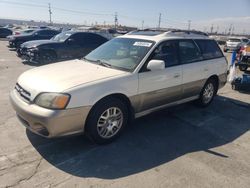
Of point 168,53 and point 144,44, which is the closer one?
point 144,44

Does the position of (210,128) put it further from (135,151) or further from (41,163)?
(41,163)

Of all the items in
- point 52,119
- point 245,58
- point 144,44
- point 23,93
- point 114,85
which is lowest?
point 245,58

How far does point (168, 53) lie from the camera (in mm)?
4664

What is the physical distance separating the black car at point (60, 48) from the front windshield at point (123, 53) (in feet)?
22.3

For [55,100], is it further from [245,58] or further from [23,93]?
[245,58]

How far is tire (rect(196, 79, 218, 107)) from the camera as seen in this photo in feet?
18.9

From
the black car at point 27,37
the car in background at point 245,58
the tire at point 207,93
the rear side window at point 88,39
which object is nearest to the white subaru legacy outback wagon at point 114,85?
the tire at point 207,93

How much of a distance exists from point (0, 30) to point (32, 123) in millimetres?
28688

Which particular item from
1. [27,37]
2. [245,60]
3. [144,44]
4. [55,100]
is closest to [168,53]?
[144,44]

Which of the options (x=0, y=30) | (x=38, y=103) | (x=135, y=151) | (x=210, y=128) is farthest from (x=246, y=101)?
(x=0, y=30)

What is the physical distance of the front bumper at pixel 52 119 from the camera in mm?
3203

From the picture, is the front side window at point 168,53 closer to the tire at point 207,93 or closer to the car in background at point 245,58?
the tire at point 207,93

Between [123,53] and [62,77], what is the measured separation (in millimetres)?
1331

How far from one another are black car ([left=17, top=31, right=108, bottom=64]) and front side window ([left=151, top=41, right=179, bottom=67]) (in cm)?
754
